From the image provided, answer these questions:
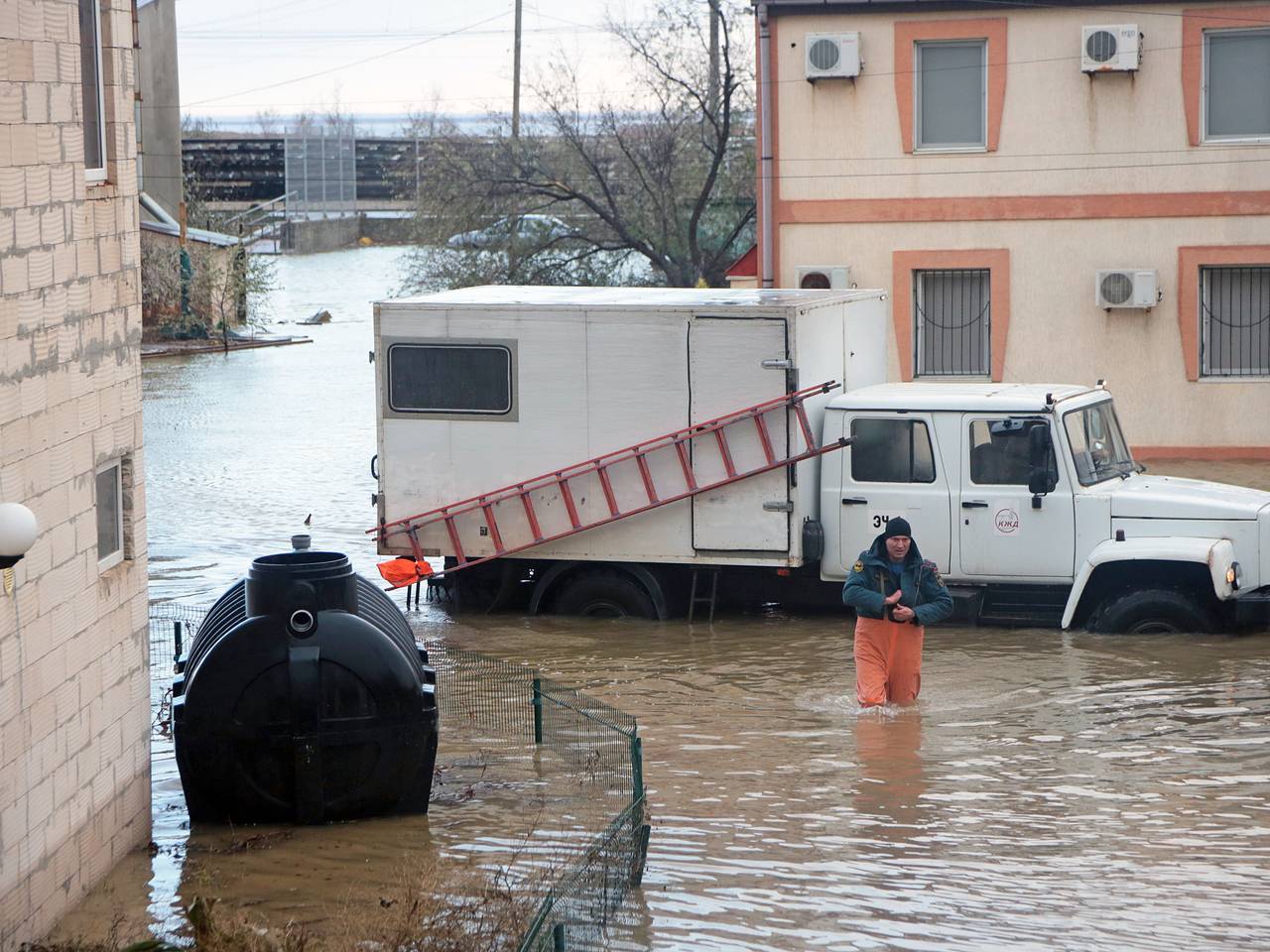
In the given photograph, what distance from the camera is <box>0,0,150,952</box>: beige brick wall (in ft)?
26.3

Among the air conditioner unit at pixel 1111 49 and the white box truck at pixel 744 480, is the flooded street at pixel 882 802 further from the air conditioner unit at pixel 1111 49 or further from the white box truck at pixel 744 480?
the air conditioner unit at pixel 1111 49

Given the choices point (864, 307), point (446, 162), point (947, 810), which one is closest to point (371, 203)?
point (446, 162)

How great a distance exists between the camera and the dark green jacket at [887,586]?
11750mm

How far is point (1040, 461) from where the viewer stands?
44.8 ft

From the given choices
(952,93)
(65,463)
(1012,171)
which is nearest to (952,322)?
(1012,171)

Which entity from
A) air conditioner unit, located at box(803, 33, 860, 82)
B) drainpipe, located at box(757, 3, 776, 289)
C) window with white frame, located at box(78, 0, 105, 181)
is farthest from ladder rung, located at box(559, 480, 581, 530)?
air conditioner unit, located at box(803, 33, 860, 82)

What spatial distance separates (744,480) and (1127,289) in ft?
33.5

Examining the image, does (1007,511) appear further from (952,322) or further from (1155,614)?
(952,322)

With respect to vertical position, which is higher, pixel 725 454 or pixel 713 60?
pixel 713 60

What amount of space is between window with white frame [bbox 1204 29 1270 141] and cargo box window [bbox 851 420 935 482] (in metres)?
10.5

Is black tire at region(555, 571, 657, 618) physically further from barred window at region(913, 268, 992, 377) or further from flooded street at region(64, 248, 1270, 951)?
barred window at region(913, 268, 992, 377)

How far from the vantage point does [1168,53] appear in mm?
22422

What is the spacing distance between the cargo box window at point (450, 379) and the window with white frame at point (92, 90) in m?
5.56

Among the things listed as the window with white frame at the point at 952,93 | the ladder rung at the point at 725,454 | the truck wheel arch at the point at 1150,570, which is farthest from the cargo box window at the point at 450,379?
the window with white frame at the point at 952,93
